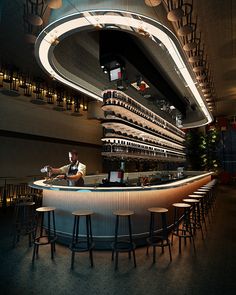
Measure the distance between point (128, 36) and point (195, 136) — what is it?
12279mm

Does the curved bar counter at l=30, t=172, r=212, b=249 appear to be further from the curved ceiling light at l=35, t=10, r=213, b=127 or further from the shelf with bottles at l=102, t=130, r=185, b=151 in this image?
the curved ceiling light at l=35, t=10, r=213, b=127

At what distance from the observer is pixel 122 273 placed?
107 inches

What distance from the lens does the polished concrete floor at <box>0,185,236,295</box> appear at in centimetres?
235

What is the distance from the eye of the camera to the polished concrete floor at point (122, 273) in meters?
2.35

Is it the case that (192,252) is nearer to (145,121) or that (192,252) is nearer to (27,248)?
(27,248)

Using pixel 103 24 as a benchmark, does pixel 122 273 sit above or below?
below

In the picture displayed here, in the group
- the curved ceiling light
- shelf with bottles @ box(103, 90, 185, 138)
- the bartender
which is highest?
the curved ceiling light

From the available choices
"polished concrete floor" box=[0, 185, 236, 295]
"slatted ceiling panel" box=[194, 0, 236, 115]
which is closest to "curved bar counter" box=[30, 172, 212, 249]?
"polished concrete floor" box=[0, 185, 236, 295]

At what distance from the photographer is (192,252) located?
11.2 ft

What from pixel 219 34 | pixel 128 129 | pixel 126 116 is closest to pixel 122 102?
pixel 126 116

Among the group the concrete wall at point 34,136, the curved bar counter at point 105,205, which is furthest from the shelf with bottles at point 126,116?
the concrete wall at point 34,136

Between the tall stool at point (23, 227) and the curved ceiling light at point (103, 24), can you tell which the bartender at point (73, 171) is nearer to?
the tall stool at point (23, 227)

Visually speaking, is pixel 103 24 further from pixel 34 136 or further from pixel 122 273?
pixel 34 136

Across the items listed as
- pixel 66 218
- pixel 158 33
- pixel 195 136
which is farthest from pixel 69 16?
pixel 195 136
